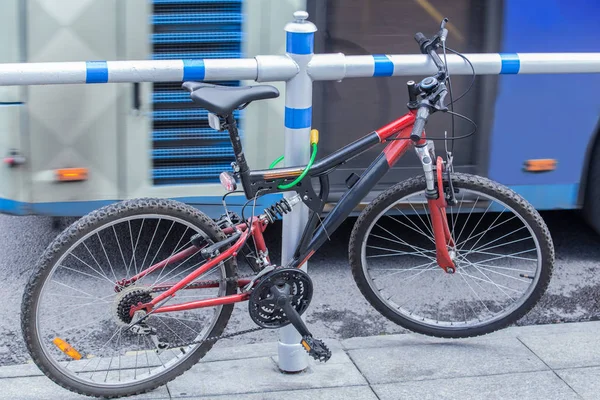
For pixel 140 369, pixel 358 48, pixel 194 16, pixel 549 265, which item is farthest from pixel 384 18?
pixel 140 369

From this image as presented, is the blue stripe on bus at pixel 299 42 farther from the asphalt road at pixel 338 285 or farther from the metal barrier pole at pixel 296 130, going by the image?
the asphalt road at pixel 338 285

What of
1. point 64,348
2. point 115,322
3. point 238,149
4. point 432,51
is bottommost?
point 64,348

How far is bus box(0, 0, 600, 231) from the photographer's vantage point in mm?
4934

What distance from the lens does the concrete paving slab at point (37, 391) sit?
3.67m

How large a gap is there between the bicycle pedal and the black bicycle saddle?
3.21 ft

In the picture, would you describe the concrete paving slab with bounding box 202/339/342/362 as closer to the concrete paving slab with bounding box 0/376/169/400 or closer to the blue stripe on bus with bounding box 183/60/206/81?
the concrete paving slab with bounding box 0/376/169/400

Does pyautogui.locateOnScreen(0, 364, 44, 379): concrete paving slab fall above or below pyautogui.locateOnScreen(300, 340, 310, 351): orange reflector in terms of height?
below

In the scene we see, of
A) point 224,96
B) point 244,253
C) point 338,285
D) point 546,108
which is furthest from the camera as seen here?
point 546,108

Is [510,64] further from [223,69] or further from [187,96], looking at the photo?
[187,96]

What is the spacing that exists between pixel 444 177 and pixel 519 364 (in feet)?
2.88

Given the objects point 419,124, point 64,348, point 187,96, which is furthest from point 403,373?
point 187,96

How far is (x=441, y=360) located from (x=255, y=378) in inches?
32.6

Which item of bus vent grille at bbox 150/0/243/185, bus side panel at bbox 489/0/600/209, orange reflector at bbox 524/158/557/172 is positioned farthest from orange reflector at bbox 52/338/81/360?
orange reflector at bbox 524/158/557/172

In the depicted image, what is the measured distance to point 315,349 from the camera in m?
3.72
